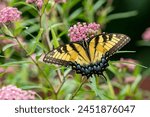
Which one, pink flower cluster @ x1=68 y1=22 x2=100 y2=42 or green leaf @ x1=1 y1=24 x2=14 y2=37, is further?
green leaf @ x1=1 y1=24 x2=14 y2=37

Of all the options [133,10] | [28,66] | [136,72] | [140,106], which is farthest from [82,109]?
[133,10]

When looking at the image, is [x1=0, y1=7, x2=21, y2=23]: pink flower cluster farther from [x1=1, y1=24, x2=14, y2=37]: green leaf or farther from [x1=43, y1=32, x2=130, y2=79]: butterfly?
[x1=43, y1=32, x2=130, y2=79]: butterfly

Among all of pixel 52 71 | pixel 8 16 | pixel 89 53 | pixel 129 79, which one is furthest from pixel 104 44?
pixel 129 79

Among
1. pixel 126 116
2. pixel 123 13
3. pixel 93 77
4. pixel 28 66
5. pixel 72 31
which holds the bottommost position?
pixel 123 13

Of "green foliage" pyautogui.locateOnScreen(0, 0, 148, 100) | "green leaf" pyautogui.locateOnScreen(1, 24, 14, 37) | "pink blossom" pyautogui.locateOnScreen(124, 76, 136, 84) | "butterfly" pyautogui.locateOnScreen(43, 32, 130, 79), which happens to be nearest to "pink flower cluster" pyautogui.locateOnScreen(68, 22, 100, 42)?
"butterfly" pyautogui.locateOnScreen(43, 32, 130, 79)

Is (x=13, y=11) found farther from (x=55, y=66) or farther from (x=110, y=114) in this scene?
(x=110, y=114)

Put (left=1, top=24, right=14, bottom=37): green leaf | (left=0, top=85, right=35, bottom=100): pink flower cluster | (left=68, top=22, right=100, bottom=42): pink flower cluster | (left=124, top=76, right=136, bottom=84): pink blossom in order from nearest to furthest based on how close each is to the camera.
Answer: (left=0, top=85, right=35, bottom=100): pink flower cluster, (left=68, top=22, right=100, bottom=42): pink flower cluster, (left=1, top=24, right=14, bottom=37): green leaf, (left=124, top=76, right=136, bottom=84): pink blossom

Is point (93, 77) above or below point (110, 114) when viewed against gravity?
above

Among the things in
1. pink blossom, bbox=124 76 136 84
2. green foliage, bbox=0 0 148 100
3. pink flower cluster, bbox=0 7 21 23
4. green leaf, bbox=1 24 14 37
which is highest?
pink flower cluster, bbox=0 7 21 23
